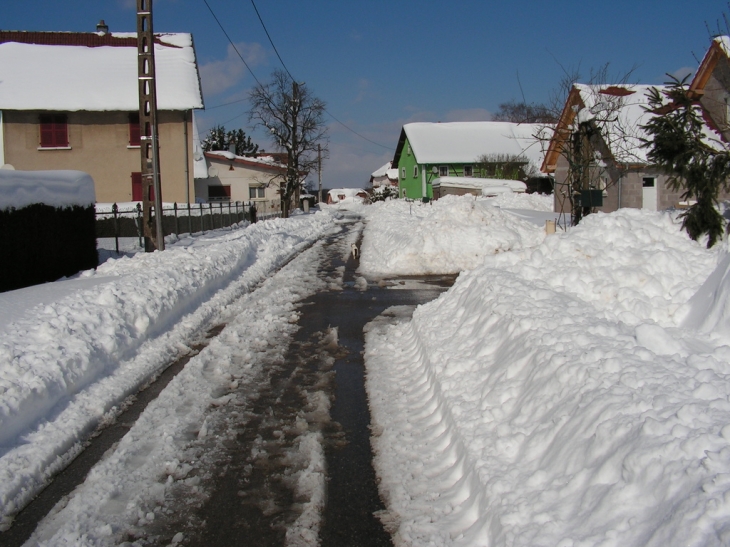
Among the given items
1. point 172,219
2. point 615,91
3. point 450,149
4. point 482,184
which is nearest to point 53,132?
point 172,219

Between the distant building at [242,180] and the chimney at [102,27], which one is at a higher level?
the chimney at [102,27]

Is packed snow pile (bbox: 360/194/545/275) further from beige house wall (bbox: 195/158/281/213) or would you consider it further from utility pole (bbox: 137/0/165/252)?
beige house wall (bbox: 195/158/281/213)

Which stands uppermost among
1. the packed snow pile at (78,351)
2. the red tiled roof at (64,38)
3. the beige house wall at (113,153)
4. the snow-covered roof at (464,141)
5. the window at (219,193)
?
the red tiled roof at (64,38)

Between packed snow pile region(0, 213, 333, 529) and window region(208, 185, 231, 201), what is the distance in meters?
39.4

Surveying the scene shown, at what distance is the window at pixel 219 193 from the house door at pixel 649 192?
33.4 metres

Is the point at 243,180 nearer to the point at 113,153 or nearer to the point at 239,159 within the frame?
the point at 239,159

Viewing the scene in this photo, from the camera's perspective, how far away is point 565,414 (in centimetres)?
407

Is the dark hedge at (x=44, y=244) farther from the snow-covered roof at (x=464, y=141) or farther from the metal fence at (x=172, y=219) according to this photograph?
the snow-covered roof at (x=464, y=141)

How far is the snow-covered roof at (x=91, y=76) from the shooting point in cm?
3666

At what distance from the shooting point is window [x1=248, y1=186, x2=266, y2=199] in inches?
2128

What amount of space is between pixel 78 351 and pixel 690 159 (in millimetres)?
7782

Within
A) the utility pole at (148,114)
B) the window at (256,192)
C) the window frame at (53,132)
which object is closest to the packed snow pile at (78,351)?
the utility pole at (148,114)

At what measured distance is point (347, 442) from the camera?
525cm

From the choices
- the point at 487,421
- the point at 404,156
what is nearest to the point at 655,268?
the point at 487,421
